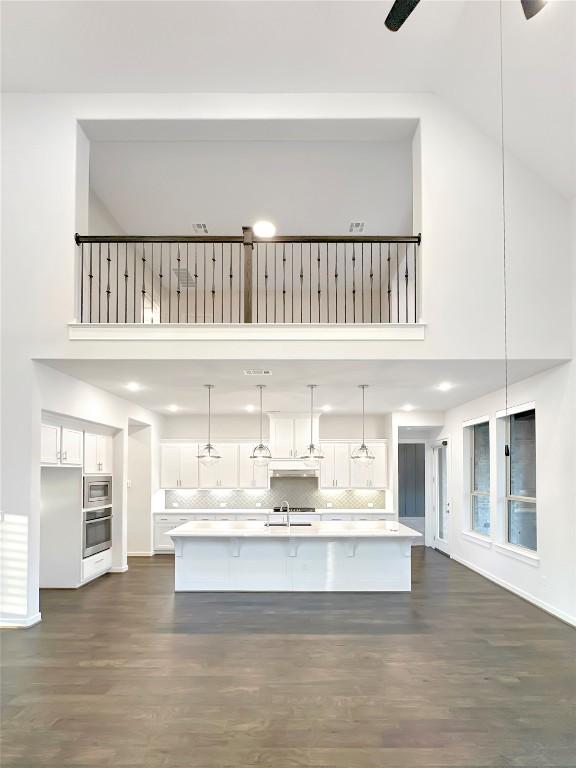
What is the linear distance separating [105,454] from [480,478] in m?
5.74

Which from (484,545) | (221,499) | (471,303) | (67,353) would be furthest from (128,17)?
(221,499)

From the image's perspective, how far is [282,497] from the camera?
38.9ft

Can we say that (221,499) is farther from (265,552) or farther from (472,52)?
(472,52)

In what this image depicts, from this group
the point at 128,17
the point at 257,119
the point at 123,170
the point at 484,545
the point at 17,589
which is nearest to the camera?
the point at 128,17

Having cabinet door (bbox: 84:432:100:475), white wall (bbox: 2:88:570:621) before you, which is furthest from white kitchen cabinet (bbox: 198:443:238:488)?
white wall (bbox: 2:88:570:621)

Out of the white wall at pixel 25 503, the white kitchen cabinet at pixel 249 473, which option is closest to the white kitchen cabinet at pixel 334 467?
the white kitchen cabinet at pixel 249 473

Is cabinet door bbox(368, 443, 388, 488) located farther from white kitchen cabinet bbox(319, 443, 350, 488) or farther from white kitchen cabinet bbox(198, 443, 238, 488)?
white kitchen cabinet bbox(198, 443, 238, 488)

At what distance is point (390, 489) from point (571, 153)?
7.19 metres

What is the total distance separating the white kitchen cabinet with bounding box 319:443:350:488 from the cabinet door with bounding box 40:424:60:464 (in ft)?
18.3

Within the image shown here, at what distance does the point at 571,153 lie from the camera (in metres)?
5.52

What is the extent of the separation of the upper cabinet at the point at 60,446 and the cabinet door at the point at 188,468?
397cm

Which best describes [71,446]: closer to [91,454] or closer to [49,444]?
[49,444]

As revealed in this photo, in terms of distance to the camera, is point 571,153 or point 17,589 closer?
point 571,153

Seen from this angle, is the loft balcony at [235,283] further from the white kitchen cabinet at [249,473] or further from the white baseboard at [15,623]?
the white kitchen cabinet at [249,473]
